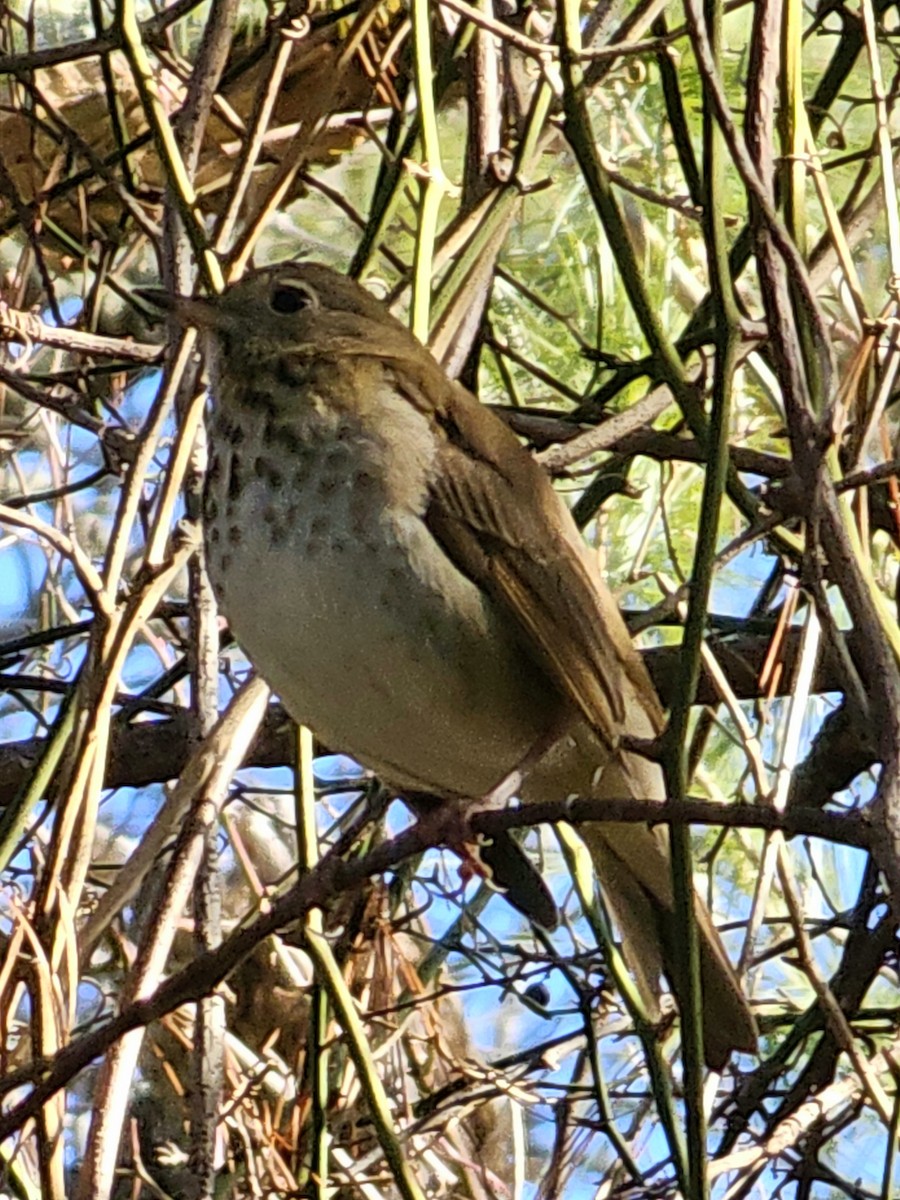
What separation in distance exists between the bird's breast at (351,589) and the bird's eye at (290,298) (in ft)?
0.65

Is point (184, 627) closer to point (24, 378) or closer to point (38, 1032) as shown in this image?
point (24, 378)

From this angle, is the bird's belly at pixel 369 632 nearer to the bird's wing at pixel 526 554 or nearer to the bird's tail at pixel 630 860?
the bird's wing at pixel 526 554

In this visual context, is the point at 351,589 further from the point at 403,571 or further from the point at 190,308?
the point at 190,308

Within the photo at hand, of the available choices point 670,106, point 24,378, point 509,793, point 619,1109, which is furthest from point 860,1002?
point 24,378

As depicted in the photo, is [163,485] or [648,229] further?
[648,229]

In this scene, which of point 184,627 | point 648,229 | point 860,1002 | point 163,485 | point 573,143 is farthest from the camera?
point 184,627

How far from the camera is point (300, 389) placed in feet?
8.06

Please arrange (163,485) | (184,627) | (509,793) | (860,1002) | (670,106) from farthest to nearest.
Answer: (184,627)
(860,1002)
(509,793)
(163,485)
(670,106)

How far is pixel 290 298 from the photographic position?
2582mm

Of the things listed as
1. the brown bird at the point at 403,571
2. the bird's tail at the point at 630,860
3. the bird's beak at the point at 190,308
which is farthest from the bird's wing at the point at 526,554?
the bird's beak at the point at 190,308

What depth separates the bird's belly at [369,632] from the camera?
7.38 ft

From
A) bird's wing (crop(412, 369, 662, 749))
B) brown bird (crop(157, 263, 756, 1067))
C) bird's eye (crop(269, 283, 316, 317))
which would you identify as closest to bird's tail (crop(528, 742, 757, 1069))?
brown bird (crop(157, 263, 756, 1067))

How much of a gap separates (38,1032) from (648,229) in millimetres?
1829

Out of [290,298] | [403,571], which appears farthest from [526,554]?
[290,298]
